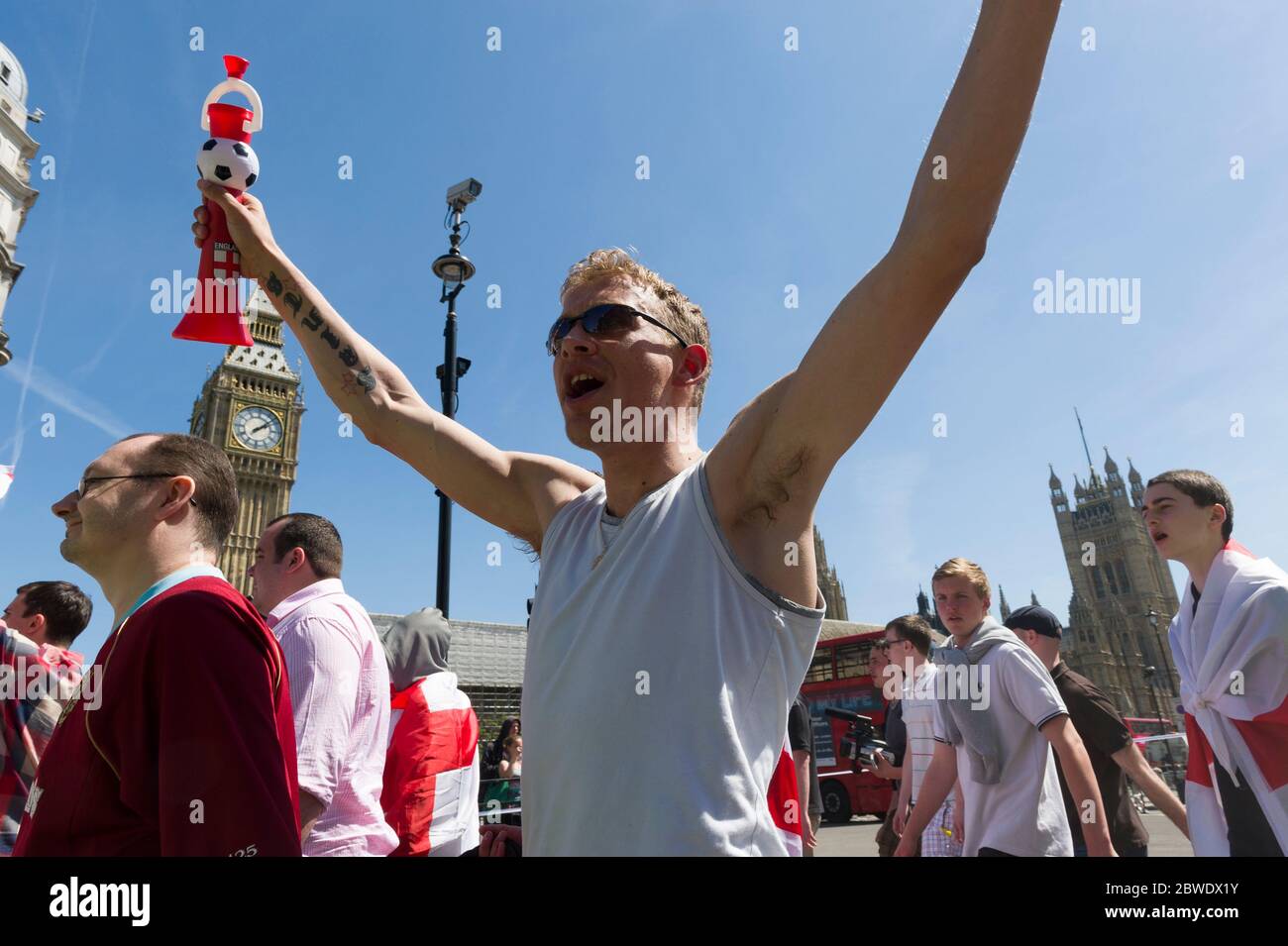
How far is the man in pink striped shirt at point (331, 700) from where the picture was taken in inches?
117

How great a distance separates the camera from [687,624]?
4.51 ft

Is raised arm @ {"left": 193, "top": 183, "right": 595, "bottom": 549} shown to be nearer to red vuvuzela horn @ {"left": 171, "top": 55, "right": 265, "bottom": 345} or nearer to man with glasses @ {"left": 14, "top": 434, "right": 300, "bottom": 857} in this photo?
red vuvuzela horn @ {"left": 171, "top": 55, "right": 265, "bottom": 345}

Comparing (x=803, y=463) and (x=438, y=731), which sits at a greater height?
(x=803, y=463)

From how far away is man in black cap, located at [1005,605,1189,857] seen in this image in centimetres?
402

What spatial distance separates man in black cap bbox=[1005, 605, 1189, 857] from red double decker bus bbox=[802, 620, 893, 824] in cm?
1325

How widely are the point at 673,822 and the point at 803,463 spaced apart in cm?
63

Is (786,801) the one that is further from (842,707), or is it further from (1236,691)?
A: (842,707)

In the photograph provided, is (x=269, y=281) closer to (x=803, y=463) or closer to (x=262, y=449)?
(x=803, y=463)

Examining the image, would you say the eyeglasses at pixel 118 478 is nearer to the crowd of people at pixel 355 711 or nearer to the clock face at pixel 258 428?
the crowd of people at pixel 355 711

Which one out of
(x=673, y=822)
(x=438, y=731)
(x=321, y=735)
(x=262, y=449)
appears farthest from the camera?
(x=262, y=449)

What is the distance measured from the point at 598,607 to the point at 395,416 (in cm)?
98

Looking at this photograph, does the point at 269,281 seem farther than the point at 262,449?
No

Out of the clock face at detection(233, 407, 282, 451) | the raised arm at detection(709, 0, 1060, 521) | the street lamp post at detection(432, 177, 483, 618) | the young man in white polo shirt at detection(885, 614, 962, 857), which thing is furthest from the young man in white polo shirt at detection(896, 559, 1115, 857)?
the clock face at detection(233, 407, 282, 451)
